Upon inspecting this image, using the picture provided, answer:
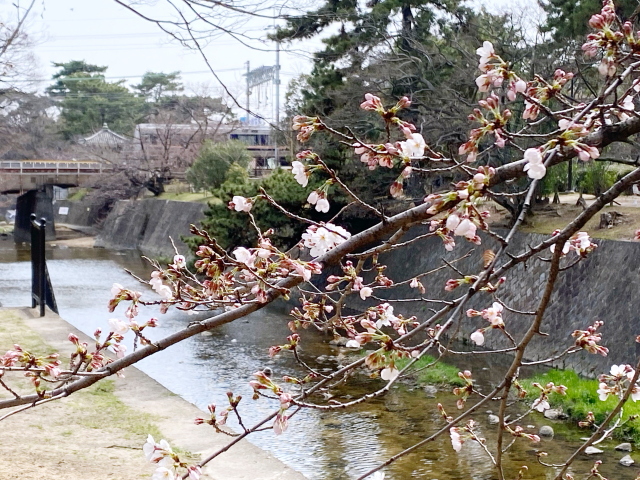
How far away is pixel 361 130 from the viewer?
14.0 m

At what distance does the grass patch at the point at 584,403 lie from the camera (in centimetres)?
711

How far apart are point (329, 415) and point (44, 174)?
2703 cm

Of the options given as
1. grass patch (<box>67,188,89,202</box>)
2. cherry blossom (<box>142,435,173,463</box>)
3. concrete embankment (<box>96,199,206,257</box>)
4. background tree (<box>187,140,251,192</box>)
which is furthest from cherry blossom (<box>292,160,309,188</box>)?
grass patch (<box>67,188,89,202</box>)

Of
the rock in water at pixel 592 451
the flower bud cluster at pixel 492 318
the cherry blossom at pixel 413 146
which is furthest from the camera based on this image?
the rock in water at pixel 592 451

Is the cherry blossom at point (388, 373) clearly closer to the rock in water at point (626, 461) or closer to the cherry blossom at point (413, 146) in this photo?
the cherry blossom at point (413, 146)

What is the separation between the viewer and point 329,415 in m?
7.89

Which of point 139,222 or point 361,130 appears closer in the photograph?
point 361,130

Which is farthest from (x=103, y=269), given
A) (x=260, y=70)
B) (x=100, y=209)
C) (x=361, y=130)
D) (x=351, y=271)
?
(x=351, y=271)

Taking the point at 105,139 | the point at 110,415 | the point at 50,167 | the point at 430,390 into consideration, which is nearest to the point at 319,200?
the point at 110,415

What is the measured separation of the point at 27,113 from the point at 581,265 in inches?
1431

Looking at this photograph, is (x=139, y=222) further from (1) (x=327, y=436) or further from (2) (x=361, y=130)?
(1) (x=327, y=436)

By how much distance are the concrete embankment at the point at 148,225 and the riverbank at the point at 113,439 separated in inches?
691

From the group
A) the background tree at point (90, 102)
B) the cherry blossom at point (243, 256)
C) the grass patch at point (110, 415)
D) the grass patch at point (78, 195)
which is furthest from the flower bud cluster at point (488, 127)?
the background tree at point (90, 102)

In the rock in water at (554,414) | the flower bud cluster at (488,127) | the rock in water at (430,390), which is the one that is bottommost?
the rock in water at (430,390)
